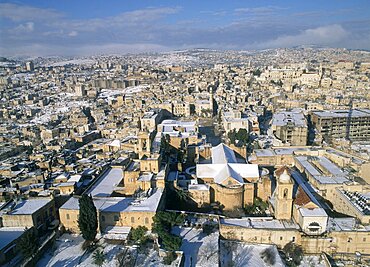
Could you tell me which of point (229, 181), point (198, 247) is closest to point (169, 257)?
point (198, 247)

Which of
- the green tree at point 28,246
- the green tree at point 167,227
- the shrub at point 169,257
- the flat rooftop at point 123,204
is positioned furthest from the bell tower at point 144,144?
the green tree at point 28,246

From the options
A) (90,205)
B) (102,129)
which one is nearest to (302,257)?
(90,205)

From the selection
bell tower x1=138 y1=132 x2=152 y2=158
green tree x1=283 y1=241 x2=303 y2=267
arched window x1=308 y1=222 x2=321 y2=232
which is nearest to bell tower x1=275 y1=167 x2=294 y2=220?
arched window x1=308 y1=222 x2=321 y2=232

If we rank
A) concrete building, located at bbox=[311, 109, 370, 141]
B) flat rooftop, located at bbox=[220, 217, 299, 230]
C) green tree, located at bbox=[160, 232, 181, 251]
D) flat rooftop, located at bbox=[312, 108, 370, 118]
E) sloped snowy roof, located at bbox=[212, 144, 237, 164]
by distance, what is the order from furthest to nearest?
flat rooftop, located at bbox=[312, 108, 370, 118] → concrete building, located at bbox=[311, 109, 370, 141] → sloped snowy roof, located at bbox=[212, 144, 237, 164] → flat rooftop, located at bbox=[220, 217, 299, 230] → green tree, located at bbox=[160, 232, 181, 251]

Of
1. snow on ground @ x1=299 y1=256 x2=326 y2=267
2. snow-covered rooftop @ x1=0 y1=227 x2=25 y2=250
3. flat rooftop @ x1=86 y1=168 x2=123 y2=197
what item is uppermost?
flat rooftop @ x1=86 y1=168 x2=123 y2=197

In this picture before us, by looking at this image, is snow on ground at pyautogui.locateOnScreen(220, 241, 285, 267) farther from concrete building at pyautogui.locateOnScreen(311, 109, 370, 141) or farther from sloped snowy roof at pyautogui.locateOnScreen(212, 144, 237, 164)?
concrete building at pyautogui.locateOnScreen(311, 109, 370, 141)

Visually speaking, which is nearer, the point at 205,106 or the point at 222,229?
the point at 222,229

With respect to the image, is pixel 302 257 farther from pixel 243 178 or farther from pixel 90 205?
pixel 90 205
